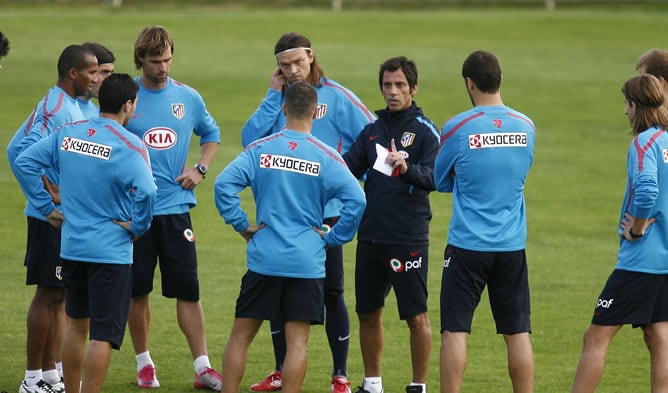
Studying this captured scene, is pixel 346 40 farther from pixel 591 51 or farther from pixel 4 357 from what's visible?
pixel 4 357

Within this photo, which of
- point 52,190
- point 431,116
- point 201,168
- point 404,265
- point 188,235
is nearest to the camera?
point 52,190

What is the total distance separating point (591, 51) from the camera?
32812 millimetres

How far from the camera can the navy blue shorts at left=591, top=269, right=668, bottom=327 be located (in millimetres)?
7406

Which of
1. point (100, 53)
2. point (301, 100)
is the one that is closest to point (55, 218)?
point (100, 53)

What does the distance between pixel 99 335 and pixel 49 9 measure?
30.3 m

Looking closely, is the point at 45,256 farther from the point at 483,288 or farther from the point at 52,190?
the point at 483,288

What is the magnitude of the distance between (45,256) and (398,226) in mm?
2585

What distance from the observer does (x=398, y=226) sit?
27.2 ft

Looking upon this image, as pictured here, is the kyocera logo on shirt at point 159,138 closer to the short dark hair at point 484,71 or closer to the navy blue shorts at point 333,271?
the navy blue shorts at point 333,271

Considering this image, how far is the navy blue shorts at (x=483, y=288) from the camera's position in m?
7.44

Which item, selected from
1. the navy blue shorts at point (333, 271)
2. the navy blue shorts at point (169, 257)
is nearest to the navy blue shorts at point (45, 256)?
the navy blue shorts at point (169, 257)

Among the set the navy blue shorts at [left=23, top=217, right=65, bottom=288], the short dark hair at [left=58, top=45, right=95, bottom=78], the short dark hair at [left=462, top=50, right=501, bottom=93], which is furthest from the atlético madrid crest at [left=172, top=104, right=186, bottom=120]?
the short dark hair at [left=462, top=50, right=501, bottom=93]

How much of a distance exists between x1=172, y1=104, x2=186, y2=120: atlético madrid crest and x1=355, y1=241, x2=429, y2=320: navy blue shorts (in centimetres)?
172

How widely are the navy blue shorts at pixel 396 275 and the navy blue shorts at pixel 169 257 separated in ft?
4.39
